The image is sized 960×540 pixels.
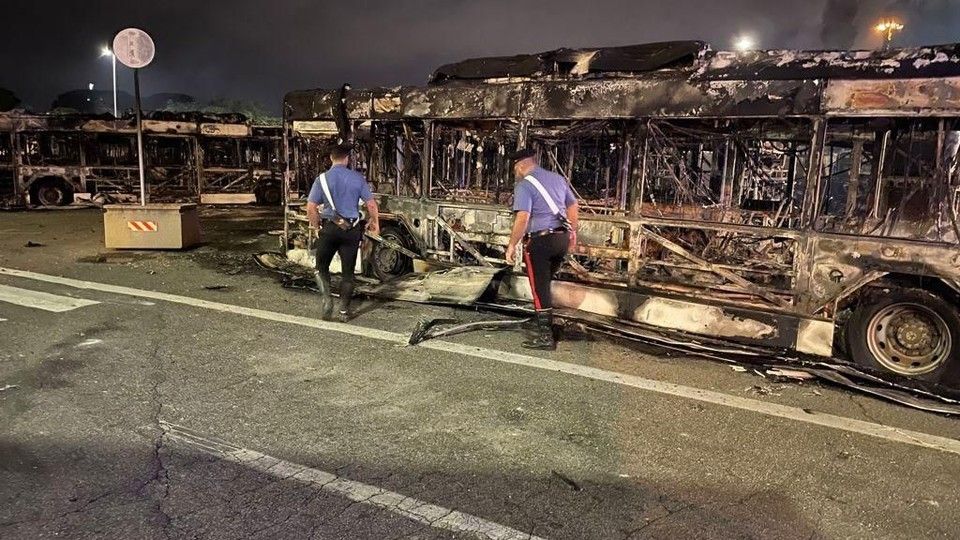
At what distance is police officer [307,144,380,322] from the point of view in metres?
6.62

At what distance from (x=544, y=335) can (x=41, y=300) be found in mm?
5684

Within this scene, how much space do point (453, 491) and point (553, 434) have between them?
0.96 metres

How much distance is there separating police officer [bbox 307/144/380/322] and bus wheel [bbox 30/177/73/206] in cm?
1656

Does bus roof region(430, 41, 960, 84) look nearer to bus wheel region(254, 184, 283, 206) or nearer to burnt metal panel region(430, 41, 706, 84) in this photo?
burnt metal panel region(430, 41, 706, 84)

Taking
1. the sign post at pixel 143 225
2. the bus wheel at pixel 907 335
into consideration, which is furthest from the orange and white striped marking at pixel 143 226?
the bus wheel at pixel 907 335

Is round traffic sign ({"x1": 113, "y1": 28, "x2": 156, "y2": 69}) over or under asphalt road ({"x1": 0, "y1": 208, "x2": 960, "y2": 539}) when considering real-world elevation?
over

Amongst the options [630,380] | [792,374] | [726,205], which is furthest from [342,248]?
[726,205]

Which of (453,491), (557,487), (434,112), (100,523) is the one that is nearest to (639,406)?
(557,487)

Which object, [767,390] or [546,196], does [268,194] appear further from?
[767,390]

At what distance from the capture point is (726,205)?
32.6 feet

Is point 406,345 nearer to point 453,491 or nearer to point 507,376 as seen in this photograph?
point 507,376

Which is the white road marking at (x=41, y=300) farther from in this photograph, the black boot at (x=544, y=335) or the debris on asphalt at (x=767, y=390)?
the debris on asphalt at (x=767, y=390)

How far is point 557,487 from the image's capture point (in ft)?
11.1

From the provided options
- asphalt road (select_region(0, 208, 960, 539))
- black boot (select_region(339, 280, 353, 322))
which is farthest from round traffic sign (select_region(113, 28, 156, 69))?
black boot (select_region(339, 280, 353, 322))
